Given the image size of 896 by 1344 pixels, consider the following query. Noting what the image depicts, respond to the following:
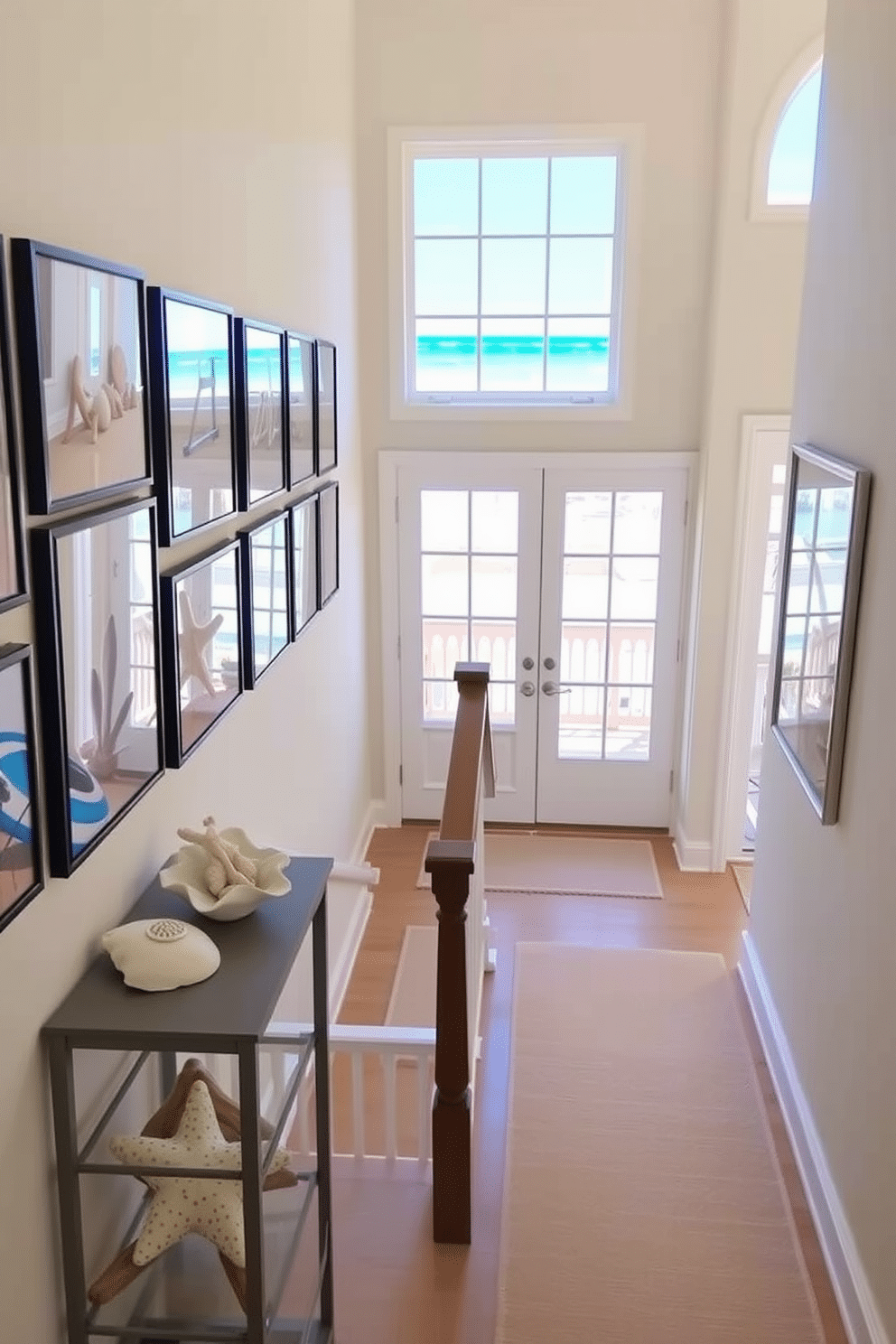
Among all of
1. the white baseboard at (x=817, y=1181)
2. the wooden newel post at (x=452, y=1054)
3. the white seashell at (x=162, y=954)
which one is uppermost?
the white seashell at (x=162, y=954)

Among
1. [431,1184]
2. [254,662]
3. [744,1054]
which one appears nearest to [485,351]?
[254,662]

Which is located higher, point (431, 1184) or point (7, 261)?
point (7, 261)

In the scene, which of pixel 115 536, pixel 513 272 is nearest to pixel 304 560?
pixel 115 536

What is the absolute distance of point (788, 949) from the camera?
3.52 metres

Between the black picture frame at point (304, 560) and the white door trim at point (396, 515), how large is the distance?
1.52 meters

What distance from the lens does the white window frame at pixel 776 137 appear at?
4.51m

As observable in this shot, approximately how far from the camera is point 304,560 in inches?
146

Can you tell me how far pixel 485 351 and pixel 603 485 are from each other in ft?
2.74

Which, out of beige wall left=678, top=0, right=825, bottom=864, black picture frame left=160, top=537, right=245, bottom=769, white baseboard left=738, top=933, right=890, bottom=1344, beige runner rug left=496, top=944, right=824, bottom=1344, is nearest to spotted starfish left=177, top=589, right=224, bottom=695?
black picture frame left=160, top=537, right=245, bottom=769

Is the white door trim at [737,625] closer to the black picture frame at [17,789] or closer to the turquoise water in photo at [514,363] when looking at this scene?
the turquoise water in photo at [514,363]

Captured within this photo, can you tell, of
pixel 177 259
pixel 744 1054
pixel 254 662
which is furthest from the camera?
pixel 744 1054

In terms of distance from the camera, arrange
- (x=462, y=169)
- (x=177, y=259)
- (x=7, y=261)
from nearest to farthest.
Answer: (x=7, y=261)
(x=177, y=259)
(x=462, y=169)

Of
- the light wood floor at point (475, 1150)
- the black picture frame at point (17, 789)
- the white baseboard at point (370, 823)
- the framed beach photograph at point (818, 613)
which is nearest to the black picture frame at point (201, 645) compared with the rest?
the black picture frame at point (17, 789)

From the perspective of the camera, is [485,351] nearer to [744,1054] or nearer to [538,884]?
[538,884]
